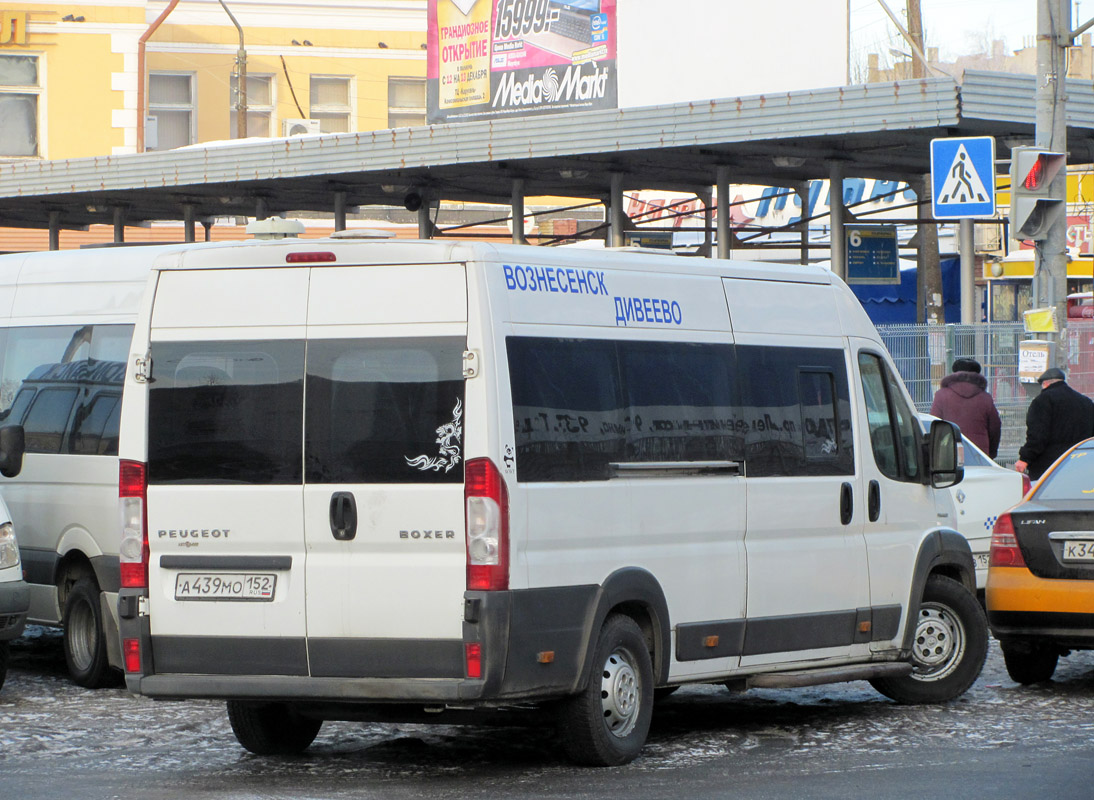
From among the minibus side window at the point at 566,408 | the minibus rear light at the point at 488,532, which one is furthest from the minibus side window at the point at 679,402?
the minibus rear light at the point at 488,532

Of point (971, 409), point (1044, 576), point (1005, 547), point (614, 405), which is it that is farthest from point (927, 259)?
point (614, 405)

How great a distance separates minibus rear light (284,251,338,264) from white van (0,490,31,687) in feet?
10.5

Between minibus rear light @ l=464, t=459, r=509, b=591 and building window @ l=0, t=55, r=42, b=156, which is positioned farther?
building window @ l=0, t=55, r=42, b=156

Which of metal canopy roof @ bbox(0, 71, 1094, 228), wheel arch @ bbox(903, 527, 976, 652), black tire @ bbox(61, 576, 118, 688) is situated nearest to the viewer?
wheel arch @ bbox(903, 527, 976, 652)

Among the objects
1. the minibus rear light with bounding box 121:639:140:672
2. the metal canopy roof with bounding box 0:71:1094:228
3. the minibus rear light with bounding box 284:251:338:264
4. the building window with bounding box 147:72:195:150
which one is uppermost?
the building window with bounding box 147:72:195:150

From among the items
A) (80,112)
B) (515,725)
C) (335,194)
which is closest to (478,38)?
(335,194)

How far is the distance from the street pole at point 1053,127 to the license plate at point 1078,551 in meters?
6.13

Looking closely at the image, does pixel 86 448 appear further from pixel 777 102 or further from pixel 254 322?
pixel 777 102

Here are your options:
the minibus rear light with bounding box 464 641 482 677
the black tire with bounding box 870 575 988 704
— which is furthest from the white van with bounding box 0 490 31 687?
the black tire with bounding box 870 575 988 704

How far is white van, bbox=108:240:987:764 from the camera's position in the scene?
7.25 meters

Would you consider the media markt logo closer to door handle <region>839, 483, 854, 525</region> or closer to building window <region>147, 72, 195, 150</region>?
building window <region>147, 72, 195, 150</region>

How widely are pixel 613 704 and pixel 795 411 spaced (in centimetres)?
186

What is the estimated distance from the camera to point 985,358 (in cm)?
1883

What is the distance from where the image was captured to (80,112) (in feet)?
123
